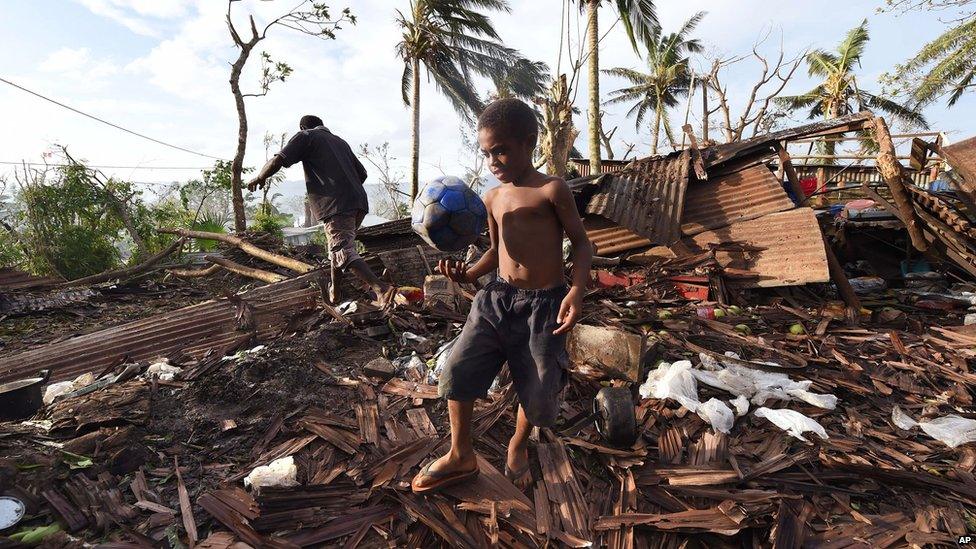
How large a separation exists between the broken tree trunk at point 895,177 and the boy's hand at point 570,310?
19.7ft

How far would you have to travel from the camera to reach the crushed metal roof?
688 cm

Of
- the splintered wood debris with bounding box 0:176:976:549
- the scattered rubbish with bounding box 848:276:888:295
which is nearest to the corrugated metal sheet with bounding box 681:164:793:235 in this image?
the scattered rubbish with bounding box 848:276:888:295

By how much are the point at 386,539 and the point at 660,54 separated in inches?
1245

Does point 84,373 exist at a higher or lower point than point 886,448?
higher

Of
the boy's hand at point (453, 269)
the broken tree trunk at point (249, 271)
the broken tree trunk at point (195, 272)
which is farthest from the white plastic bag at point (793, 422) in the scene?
the broken tree trunk at point (195, 272)

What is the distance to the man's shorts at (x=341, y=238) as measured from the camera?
17.7ft

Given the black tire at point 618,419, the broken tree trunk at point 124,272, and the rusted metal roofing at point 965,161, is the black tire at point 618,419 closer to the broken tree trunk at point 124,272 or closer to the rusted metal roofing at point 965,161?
the rusted metal roofing at point 965,161

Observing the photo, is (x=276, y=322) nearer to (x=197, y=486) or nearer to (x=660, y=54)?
(x=197, y=486)

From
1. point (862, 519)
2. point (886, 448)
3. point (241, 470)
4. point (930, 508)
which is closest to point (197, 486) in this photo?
point (241, 470)

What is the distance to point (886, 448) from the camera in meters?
3.12

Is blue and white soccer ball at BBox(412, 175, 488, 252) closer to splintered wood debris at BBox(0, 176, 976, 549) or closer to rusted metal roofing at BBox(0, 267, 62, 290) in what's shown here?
splintered wood debris at BBox(0, 176, 976, 549)

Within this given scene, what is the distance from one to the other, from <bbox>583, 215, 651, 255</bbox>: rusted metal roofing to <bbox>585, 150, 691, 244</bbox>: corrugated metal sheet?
0.36m

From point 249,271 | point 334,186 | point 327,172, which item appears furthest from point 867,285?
point 249,271

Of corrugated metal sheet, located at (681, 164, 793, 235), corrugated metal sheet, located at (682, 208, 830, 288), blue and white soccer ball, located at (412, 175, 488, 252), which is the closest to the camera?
blue and white soccer ball, located at (412, 175, 488, 252)
